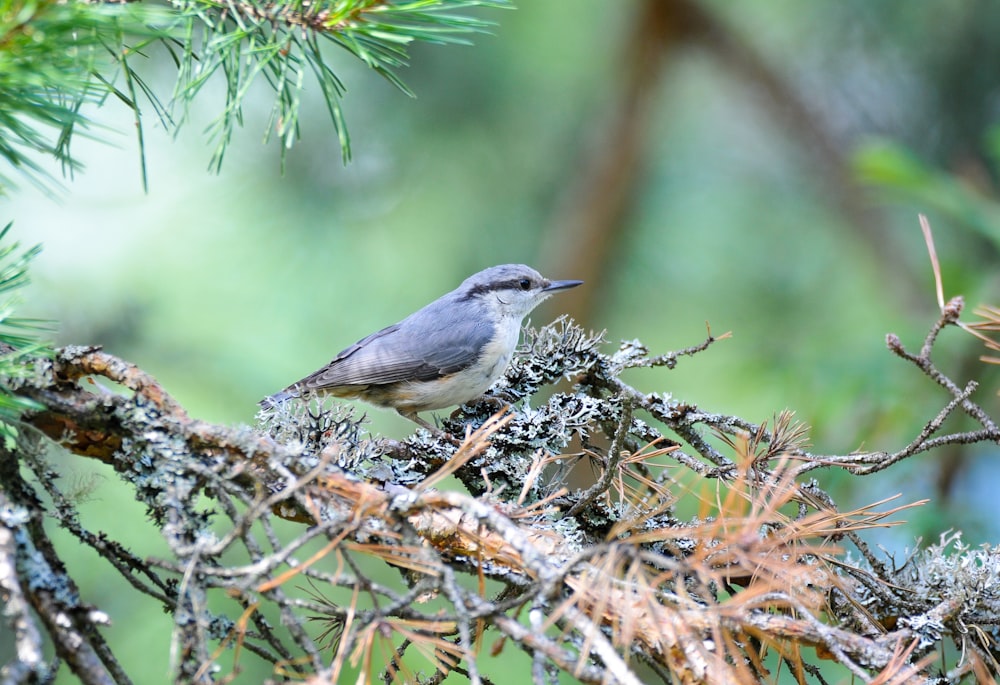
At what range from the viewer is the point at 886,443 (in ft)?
11.4

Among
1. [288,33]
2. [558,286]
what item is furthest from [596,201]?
[288,33]

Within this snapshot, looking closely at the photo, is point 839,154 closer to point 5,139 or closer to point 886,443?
point 886,443

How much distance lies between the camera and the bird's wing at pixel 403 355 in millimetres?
3049

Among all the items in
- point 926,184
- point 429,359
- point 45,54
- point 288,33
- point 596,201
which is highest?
point 596,201

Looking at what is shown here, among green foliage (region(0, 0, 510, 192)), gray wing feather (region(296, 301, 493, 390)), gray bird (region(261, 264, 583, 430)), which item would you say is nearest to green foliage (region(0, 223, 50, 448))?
green foliage (region(0, 0, 510, 192))

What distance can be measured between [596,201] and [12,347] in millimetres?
3404

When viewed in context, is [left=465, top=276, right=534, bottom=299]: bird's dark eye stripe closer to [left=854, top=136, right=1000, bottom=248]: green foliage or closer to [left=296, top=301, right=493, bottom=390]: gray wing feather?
[left=296, top=301, right=493, bottom=390]: gray wing feather

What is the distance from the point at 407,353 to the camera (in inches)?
122

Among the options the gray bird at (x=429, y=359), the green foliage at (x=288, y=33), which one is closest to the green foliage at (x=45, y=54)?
the green foliage at (x=288, y=33)

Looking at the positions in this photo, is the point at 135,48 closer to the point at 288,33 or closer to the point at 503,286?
the point at 288,33

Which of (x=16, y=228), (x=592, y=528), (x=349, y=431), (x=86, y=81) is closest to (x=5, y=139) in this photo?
(x=86, y=81)

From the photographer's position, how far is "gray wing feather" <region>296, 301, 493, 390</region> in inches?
120

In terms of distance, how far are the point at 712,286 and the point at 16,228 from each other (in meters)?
3.99

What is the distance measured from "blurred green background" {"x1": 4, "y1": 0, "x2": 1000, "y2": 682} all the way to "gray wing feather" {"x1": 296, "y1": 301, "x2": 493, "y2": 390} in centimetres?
138
